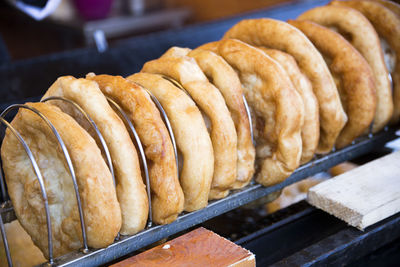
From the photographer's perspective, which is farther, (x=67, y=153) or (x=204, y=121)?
(x=204, y=121)

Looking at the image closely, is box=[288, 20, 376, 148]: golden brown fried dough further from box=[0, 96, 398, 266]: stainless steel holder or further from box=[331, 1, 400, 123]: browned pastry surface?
box=[331, 1, 400, 123]: browned pastry surface

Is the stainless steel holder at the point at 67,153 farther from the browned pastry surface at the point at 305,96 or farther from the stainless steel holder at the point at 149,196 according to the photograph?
the browned pastry surface at the point at 305,96

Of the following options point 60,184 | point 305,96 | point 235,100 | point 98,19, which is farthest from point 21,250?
point 98,19

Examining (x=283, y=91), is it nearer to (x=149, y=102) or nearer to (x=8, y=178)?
(x=149, y=102)

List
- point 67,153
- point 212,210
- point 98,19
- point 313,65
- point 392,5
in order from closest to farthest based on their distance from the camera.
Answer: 1. point 67,153
2. point 212,210
3. point 313,65
4. point 392,5
5. point 98,19

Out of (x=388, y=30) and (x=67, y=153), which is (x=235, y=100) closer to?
(x=67, y=153)

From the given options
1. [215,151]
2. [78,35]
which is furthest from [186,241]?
[78,35]
